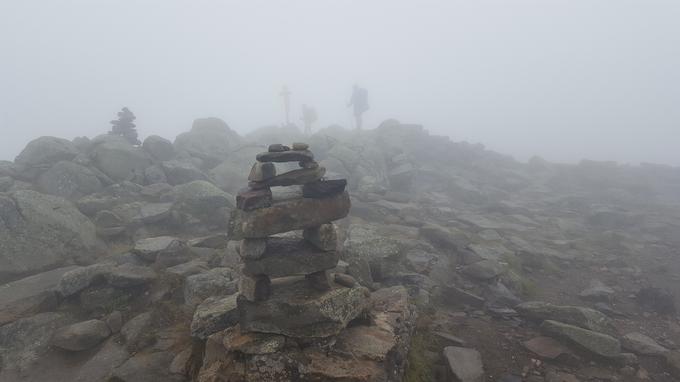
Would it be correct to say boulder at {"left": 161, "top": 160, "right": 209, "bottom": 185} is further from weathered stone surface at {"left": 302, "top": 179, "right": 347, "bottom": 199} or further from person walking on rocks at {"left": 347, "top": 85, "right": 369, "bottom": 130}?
person walking on rocks at {"left": 347, "top": 85, "right": 369, "bottom": 130}

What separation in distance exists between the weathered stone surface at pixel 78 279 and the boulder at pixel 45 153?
→ 52.8ft

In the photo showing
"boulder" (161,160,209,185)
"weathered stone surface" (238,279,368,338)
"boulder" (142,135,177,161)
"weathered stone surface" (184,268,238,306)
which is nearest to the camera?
"weathered stone surface" (238,279,368,338)

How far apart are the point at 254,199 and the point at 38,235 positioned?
10.7 meters

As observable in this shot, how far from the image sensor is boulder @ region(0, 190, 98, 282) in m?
12.1

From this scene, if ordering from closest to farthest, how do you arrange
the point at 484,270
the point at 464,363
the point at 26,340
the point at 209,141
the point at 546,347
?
the point at 464,363 → the point at 26,340 → the point at 546,347 → the point at 484,270 → the point at 209,141

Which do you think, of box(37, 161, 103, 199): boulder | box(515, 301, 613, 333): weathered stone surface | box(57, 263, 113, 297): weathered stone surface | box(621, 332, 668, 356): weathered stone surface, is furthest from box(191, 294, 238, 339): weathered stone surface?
box(37, 161, 103, 199): boulder

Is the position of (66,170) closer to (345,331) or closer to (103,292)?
(103,292)

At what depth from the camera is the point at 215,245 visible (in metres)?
14.8

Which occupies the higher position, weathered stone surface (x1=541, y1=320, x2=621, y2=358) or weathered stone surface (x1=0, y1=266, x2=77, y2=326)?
weathered stone surface (x1=0, y1=266, x2=77, y2=326)

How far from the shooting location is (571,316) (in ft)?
35.7

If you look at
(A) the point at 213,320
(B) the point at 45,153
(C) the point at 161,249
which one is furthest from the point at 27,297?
(B) the point at 45,153

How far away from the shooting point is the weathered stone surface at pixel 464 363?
833 centimetres

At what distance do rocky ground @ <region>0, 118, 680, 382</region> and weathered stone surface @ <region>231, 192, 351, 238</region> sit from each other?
230 millimetres

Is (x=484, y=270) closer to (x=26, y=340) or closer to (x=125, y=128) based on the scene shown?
(x=26, y=340)
